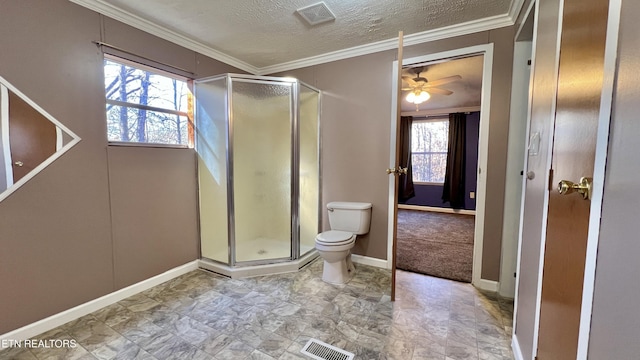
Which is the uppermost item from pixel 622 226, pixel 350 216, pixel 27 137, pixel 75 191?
pixel 27 137

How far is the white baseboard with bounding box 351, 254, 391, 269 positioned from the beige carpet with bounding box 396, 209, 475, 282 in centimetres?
18

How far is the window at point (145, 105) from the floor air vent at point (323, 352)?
2071 millimetres

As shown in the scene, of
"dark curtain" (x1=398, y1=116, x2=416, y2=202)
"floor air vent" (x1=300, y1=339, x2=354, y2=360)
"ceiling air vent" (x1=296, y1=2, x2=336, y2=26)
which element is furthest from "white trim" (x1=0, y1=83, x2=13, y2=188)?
"dark curtain" (x1=398, y1=116, x2=416, y2=202)

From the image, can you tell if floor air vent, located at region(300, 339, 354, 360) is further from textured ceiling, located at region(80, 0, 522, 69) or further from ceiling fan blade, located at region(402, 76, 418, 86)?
ceiling fan blade, located at region(402, 76, 418, 86)

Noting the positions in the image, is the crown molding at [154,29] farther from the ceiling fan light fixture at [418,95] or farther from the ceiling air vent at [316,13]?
the ceiling fan light fixture at [418,95]

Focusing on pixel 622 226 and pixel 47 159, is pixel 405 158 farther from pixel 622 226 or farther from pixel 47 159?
pixel 47 159

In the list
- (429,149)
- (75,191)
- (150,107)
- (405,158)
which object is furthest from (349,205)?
(429,149)

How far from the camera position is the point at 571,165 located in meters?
→ 0.90

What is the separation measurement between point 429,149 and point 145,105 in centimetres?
536

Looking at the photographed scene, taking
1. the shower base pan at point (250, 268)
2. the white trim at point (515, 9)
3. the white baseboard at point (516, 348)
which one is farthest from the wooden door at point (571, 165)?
the shower base pan at point (250, 268)

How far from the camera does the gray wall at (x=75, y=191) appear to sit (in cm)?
159

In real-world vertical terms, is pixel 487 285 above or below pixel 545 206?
below

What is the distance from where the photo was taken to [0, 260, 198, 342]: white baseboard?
1.62 meters

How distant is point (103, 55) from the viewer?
76.8 inches
